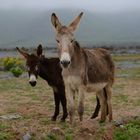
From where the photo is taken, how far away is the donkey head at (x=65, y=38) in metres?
11.2

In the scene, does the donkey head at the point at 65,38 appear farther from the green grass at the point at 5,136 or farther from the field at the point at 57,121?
the green grass at the point at 5,136

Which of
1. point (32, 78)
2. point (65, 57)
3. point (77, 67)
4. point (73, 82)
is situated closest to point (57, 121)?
point (32, 78)

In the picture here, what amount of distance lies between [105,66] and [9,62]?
3587cm

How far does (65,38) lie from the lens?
11477 millimetres

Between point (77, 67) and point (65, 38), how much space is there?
97 centimetres

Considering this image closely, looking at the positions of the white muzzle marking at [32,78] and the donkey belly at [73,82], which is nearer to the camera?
the donkey belly at [73,82]

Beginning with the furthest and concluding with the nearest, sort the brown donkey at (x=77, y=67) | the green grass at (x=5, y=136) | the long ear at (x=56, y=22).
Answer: the long ear at (x=56, y=22) < the brown donkey at (x=77, y=67) < the green grass at (x=5, y=136)

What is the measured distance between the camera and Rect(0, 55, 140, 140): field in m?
10.8

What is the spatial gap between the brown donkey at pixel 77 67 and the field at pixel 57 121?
804mm

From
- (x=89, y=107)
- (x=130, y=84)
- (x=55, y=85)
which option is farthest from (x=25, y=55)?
(x=130, y=84)

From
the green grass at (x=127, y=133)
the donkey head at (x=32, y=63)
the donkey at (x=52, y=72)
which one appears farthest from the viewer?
the donkey at (x=52, y=72)

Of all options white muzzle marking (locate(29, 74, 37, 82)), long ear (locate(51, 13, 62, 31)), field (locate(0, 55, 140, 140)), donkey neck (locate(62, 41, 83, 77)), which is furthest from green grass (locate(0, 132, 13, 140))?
white muzzle marking (locate(29, 74, 37, 82))

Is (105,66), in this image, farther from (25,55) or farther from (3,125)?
(3,125)

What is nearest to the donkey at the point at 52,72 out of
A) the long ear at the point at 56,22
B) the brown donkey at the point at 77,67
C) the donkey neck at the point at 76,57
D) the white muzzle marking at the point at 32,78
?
the white muzzle marking at the point at 32,78
